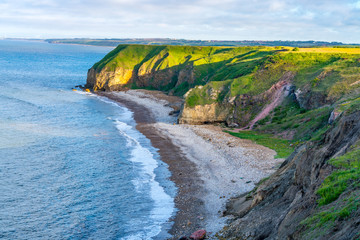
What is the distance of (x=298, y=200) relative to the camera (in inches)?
635

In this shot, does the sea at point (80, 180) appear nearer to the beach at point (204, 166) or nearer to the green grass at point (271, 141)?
the beach at point (204, 166)

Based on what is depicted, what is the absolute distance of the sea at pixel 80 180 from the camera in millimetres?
25656

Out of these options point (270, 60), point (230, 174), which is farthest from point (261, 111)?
point (230, 174)

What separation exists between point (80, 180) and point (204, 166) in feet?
44.0

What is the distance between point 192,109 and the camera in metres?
61.3

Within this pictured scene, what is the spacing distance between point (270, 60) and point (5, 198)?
180ft

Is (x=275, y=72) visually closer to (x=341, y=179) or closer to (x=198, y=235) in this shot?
(x=198, y=235)

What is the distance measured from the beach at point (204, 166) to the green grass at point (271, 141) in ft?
3.46

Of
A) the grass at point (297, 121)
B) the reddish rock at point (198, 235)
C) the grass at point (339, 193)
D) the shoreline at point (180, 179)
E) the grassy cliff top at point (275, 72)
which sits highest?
the grassy cliff top at point (275, 72)

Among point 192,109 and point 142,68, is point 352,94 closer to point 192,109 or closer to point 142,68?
point 192,109

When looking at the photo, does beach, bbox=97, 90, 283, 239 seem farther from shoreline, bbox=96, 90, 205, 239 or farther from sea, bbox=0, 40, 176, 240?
sea, bbox=0, 40, 176, 240

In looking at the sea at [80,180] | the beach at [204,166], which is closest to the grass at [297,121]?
the beach at [204,166]

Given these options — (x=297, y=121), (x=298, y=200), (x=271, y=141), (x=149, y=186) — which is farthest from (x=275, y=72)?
(x=298, y=200)

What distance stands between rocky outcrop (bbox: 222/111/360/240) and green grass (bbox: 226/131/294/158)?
691 inches
